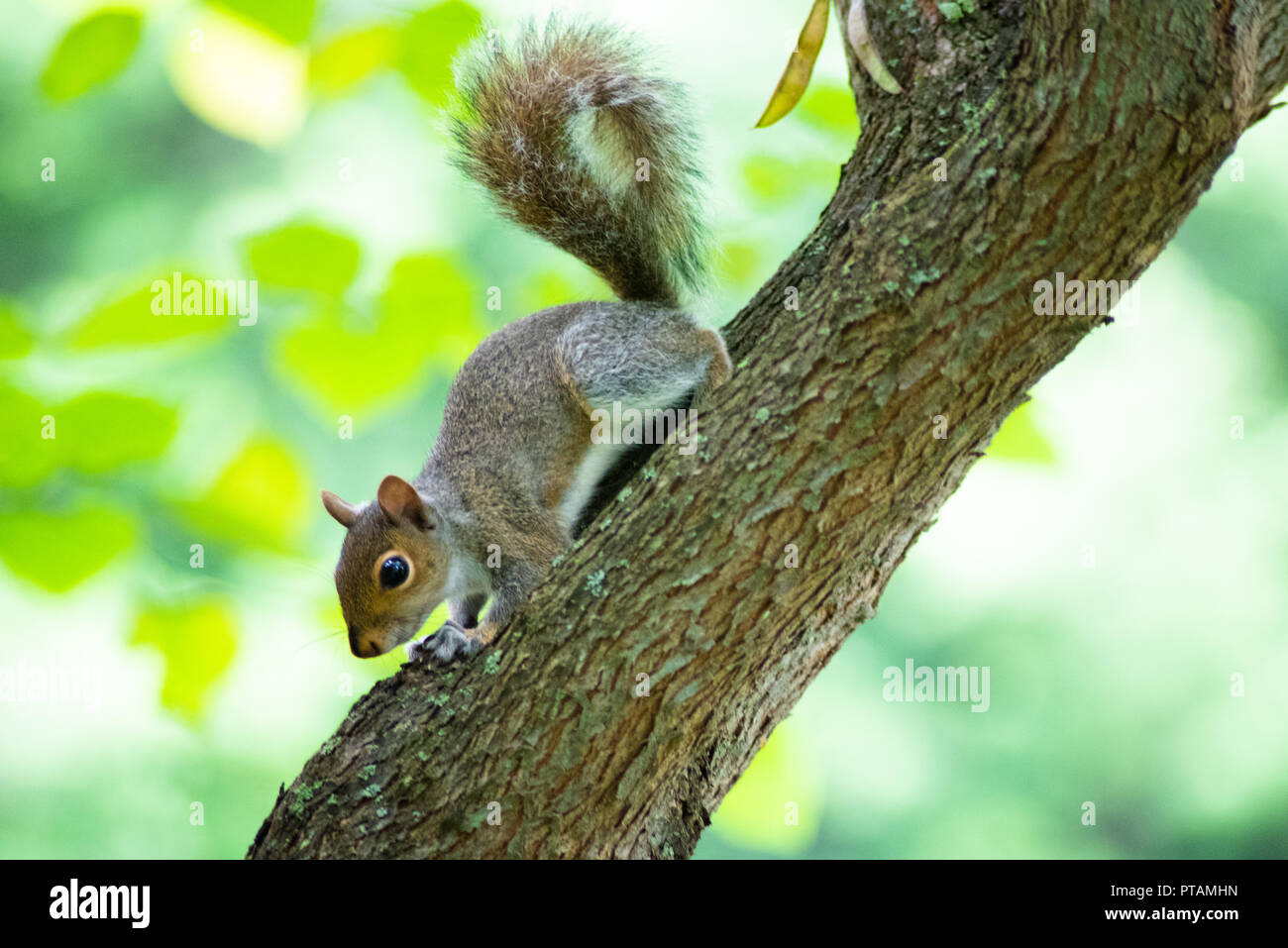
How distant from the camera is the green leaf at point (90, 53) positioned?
1773 millimetres

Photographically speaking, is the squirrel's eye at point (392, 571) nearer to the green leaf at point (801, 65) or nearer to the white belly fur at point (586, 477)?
the white belly fur at point (586, 477)

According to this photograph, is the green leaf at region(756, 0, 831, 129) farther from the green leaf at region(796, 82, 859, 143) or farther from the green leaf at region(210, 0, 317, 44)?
the green leaf at region(210, 0, 317, 44)

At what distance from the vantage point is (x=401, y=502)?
2.30 meters

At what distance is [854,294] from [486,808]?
3.08 ft

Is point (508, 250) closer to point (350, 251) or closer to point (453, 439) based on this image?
point (453, 439)

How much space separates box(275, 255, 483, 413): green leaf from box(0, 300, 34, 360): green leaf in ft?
1.30

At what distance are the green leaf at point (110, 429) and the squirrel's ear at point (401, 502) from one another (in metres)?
0.55

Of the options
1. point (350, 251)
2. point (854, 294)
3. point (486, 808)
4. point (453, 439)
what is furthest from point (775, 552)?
point (453, 439)

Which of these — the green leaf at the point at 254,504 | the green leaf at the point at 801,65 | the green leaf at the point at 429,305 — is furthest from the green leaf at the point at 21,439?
the green leaf at the point at 801,65

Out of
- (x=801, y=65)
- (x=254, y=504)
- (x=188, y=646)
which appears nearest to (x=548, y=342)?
(x=254, y=504)

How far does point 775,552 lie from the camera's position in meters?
1.68

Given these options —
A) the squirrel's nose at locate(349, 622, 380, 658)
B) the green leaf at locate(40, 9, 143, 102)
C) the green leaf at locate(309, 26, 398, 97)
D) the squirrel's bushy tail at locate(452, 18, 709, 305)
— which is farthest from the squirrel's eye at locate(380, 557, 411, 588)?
the green leaf at locate(40, 9, 143, 102)

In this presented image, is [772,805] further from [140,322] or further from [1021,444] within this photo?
[140,322]

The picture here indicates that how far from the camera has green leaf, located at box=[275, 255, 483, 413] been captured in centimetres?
198
